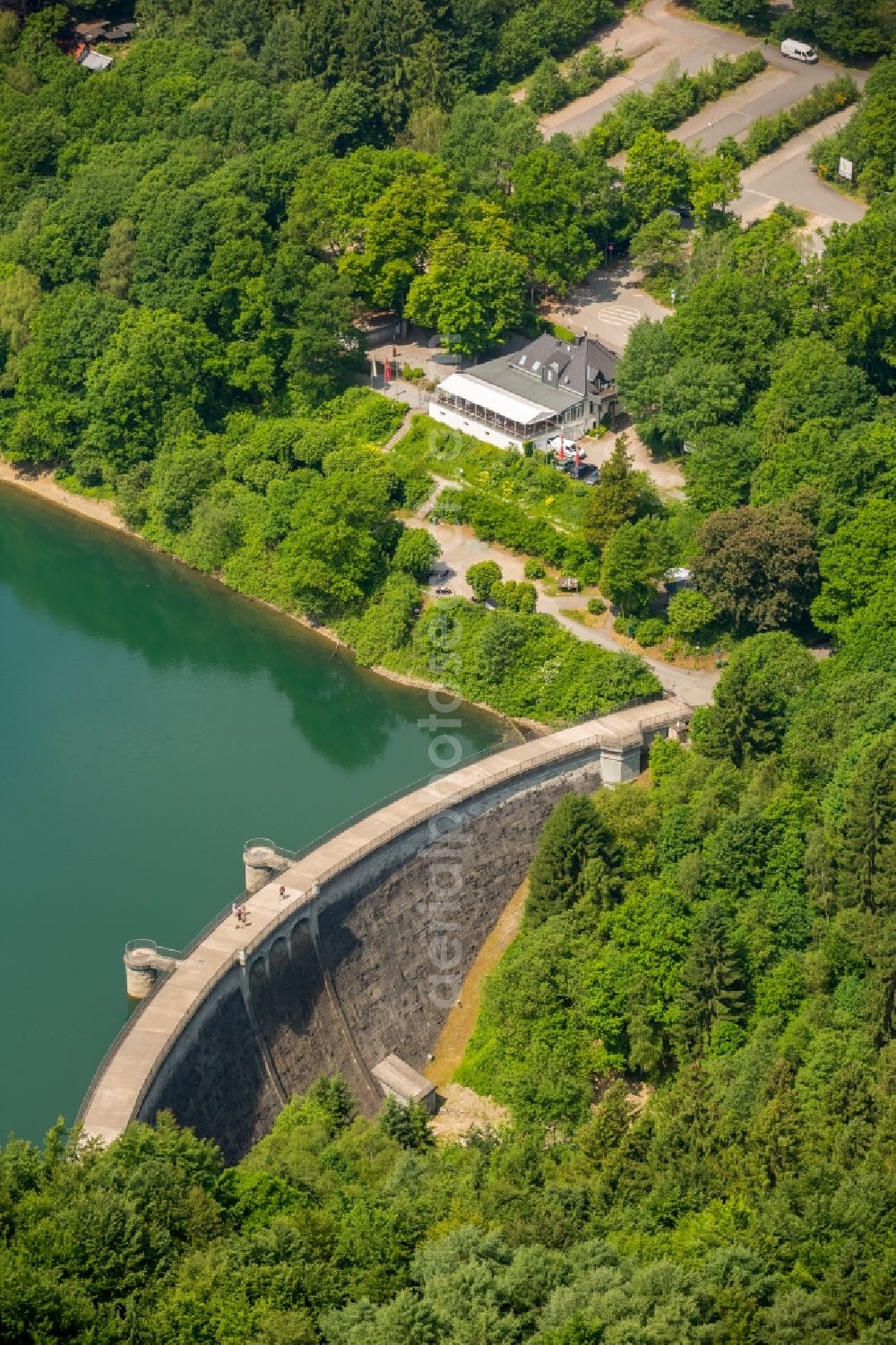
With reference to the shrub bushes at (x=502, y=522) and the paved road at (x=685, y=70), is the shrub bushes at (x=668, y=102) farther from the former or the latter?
the shrub bushes at (x=502, y=522)

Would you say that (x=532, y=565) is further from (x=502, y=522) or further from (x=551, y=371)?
(x=551, y=371)

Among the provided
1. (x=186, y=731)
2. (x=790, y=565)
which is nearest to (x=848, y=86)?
(x=790, y=565)

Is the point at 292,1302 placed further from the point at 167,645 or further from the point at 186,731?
the point at 167,645

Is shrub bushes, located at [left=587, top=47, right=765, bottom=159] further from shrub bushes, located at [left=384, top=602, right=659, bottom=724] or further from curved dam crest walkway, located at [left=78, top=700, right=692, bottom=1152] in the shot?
curved dam crest walkway, located at [left=78, top=700, right=692, bottom=1152]

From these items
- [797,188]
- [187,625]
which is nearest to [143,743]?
[187,625]

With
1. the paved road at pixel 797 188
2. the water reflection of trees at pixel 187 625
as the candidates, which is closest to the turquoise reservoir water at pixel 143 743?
the water reflection of trees at pixel 187 625

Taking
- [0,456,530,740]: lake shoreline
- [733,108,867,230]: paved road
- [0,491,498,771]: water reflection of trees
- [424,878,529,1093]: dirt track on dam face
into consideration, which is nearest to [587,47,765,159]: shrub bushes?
[733,108,867,230]: paved road
